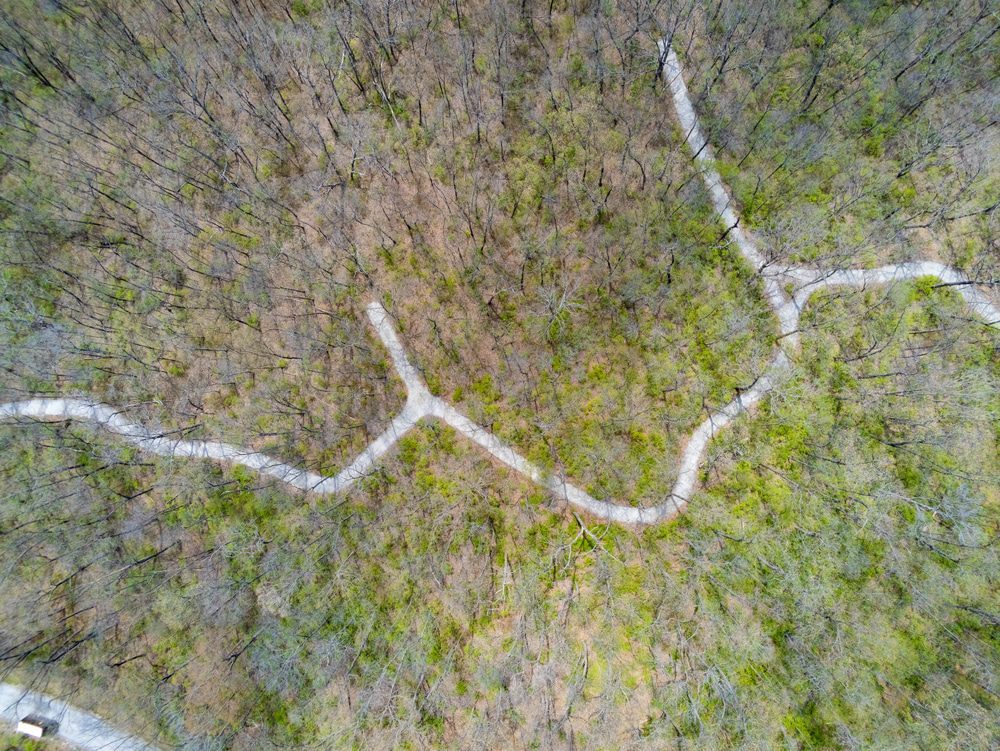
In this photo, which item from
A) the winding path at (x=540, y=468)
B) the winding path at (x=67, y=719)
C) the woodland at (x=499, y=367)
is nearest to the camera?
the woodland at (x=499, y=367)

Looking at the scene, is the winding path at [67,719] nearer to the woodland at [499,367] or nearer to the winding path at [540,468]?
the woodland at [499,367]

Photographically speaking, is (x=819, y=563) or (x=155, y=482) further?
(x=155, y=482)

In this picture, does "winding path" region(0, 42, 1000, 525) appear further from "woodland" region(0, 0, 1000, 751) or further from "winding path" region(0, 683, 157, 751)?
"winding path" region(0, 683, 157, 751)

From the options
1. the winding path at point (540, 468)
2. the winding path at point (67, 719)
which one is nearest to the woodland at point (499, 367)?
the winding path at point (540, 468)

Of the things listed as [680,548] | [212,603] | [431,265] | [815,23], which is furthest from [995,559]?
[212,603]

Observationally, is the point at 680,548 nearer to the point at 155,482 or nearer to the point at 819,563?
the point at 819,563
